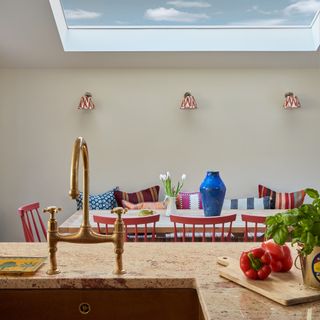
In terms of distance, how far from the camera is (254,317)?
1005 mm

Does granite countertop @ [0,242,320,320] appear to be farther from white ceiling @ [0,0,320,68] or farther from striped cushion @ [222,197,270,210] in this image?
white ceiling @ [0,0,320,68]

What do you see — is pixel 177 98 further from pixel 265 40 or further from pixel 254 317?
pixel 254 317

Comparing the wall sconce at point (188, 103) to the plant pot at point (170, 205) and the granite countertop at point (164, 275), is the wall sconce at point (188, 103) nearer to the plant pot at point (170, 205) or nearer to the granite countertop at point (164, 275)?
the plant pot at point (170, 205)

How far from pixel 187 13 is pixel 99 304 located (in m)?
3.41

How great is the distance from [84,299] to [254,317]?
577 millimetres

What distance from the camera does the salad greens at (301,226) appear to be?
3.73 feet

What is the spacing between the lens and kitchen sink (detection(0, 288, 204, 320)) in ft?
4.38

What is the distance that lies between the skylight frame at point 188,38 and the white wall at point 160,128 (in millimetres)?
398

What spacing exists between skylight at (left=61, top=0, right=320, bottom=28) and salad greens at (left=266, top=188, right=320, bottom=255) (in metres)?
3.15

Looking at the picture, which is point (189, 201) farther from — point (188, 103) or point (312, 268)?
point (312, 268)

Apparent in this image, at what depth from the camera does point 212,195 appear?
10.9 ft

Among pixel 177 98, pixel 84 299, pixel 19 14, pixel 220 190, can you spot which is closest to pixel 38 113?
pixel 19 14

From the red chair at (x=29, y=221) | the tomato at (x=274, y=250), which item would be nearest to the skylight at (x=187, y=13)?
the red chair at (x=29, y=221)

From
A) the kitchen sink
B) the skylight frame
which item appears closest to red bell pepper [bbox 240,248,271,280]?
the kitchen sink
